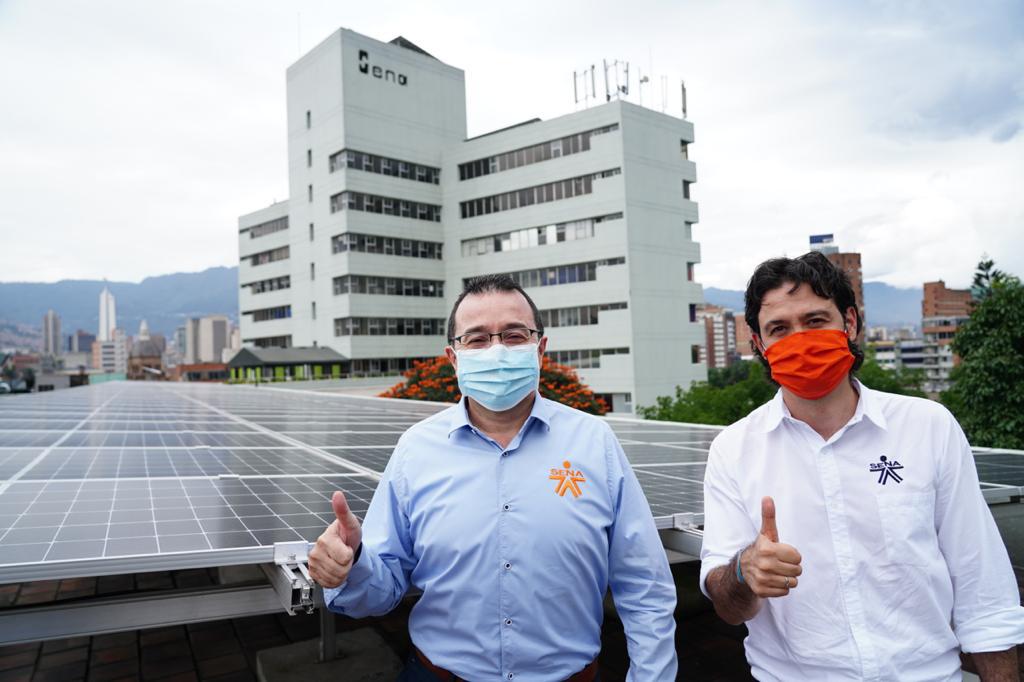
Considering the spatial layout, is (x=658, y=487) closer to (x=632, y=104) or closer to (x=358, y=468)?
(x=358, y=468)

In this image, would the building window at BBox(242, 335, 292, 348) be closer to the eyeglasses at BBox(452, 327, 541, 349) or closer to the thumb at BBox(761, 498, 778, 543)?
the eyeglasses at BBox(452, 327, 541, 349)

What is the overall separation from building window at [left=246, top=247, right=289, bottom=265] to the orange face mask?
64.5m

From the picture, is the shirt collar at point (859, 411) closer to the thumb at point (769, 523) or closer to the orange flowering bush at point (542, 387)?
the thumb at point (769, 523)

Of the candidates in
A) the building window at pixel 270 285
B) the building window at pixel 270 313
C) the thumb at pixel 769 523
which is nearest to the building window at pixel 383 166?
the building window at pixel 270 285

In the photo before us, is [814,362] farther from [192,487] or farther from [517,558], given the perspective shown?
[192,487]

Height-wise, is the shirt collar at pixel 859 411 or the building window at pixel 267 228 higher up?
the building window at pixel 267 228

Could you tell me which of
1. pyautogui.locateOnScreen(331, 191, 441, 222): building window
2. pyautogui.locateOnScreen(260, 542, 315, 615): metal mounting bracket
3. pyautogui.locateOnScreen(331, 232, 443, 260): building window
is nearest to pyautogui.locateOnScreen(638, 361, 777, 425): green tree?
pyautogui.locateOnScreen(260, 542, 315, 615): metal mounting bracket

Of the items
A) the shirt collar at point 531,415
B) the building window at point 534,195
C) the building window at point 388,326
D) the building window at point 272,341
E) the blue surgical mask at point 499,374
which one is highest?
the building window at point 534,195

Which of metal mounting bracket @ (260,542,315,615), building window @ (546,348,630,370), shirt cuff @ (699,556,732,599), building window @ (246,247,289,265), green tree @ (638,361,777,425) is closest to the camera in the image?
metal mounting bracket @ (260,542,315,615)

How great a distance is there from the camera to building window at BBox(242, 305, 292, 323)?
204ft

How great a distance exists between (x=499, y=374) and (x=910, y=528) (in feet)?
5.46

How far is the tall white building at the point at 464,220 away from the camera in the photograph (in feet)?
154

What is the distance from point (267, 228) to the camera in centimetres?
6438

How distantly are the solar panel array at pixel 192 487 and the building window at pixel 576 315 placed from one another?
39.3m
